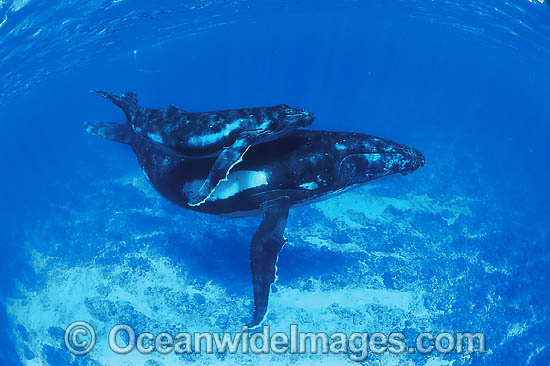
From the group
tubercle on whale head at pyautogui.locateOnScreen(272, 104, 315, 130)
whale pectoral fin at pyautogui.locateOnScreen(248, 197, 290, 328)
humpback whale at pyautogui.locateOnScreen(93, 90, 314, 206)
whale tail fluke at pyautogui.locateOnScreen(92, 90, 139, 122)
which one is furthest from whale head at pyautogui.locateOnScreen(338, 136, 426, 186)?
whale tail fluke at pyautogui.locateOnScreen(92, 90, 139, 122)

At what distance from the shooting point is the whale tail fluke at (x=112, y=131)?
11617mm

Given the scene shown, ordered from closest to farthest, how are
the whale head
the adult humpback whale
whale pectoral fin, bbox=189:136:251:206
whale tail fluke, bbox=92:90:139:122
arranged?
whale pectoral fin, bbox=189:136:251:206, the adult humpback whale, the whale head, whale tail fluke, bbox=92:90:139:122

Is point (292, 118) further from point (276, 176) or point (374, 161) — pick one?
point (374, 161)

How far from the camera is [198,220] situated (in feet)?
51.0

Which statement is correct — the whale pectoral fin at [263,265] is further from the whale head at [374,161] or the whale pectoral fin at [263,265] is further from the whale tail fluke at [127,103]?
the whale tail fluke at [127,103]

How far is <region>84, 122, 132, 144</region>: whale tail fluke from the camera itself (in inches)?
457

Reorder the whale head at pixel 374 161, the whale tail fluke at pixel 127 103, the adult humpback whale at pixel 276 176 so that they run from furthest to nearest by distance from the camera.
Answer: the whale tail fluke at pixel 127 103, the whale head at pixel 374 161, the adult humpback whale at pixel 276 176

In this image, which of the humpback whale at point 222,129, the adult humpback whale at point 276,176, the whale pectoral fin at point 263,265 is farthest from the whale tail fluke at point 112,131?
the whale pectoral fin at point 263,265

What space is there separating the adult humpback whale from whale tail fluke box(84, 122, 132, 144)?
237 centimetres

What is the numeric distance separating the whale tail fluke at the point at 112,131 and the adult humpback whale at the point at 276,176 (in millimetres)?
2367

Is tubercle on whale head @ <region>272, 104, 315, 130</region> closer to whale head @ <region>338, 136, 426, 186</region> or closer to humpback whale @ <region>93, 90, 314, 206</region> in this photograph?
humpback whale @ <region>93, 90, 314, 206</region>

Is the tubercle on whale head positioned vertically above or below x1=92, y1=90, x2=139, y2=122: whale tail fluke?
above

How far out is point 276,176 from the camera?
867 cm

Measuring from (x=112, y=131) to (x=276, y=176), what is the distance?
6733 millimetres
